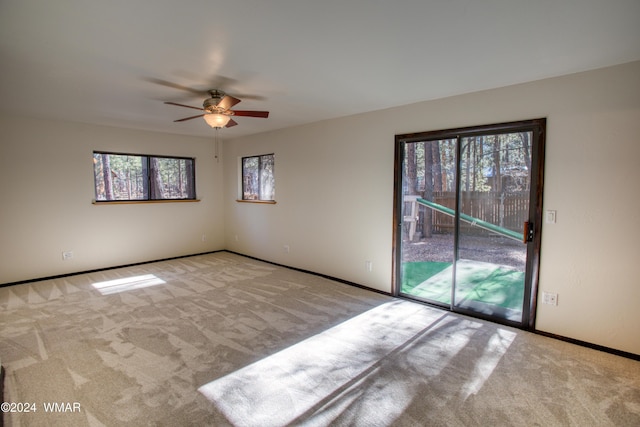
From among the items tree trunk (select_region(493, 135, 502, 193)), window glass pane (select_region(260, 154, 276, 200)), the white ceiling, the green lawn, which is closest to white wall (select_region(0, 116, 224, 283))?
the white ceiling

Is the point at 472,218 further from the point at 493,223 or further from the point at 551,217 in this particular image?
the point at 551,217

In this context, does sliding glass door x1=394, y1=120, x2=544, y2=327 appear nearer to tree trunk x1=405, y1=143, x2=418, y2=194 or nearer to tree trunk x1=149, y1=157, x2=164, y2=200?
tree trunk x1=405, y1=143, x2=418, y2=194

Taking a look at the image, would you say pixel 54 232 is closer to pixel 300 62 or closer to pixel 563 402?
pixel 300 62

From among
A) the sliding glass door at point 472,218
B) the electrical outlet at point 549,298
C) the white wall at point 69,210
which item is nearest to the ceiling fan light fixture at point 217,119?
the sliding glass door at point 472,218

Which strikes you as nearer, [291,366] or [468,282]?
[291,366]

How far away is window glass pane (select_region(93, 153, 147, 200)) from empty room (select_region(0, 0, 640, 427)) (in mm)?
50

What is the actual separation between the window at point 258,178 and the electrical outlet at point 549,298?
13.2 ft

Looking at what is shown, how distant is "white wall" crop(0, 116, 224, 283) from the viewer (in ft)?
14.1

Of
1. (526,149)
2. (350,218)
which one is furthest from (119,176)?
(526,149)

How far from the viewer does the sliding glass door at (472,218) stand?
3.00 m

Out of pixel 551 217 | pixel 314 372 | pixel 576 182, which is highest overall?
pixel 576 182

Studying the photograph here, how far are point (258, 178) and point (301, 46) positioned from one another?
384cm

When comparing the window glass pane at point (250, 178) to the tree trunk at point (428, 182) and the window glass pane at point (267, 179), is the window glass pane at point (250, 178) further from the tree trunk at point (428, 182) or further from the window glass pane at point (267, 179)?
the tree trunk at point (428, 182)

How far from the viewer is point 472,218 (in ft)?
11.0
